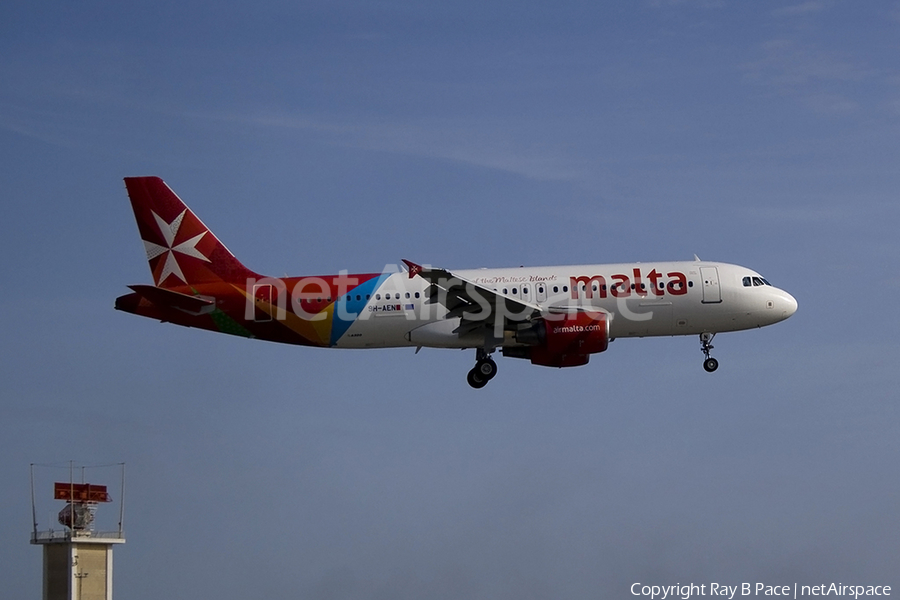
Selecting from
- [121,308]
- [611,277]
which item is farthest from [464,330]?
[121,308]

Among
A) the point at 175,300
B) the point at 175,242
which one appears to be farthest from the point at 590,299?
the point at 175,242

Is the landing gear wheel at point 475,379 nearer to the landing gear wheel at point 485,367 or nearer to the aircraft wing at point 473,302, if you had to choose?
the landing gear wheel at point 485,367

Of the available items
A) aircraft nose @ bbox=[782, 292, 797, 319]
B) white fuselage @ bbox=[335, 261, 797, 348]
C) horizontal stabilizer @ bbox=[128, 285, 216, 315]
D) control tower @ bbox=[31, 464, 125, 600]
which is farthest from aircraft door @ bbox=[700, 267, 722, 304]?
control tower @ bbox=[31, 464, 125, 600]

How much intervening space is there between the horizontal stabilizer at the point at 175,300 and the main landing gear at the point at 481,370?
1192 centimetres

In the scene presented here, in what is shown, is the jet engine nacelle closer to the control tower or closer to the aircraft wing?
the aircraft wing

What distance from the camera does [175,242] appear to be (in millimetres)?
58062

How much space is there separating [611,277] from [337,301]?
12155 millimetres

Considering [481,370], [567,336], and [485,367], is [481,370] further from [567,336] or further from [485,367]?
[567,336]

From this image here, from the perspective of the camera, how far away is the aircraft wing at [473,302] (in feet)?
173

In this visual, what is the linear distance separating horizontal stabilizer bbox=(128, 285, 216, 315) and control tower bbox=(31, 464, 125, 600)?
39.8m

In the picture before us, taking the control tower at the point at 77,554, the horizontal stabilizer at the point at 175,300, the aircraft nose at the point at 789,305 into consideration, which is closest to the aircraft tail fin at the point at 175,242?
the horizontal stabilizer at the point at 175,300

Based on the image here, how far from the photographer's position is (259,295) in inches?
2213

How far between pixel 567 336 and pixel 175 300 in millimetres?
16944

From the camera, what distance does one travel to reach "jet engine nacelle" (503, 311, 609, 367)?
53.7m
